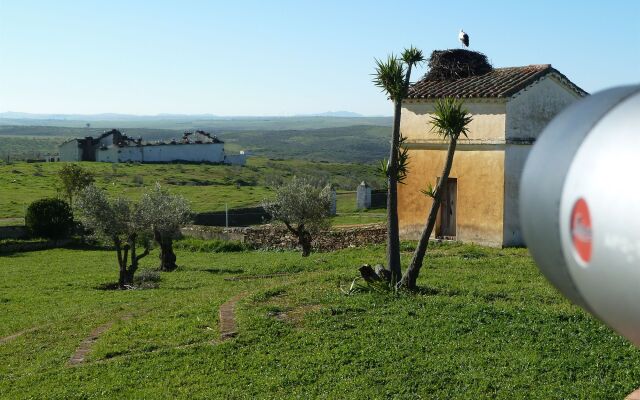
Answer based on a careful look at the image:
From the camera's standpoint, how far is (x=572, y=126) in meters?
3.52

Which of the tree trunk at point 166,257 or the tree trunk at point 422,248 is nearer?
the tree trunk at point 422,248

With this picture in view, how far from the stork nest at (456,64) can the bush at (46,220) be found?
24.2 meters

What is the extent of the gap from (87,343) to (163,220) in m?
→ 17.3

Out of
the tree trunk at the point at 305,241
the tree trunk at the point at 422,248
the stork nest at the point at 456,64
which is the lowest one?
the tree trunk at the point at 305,241

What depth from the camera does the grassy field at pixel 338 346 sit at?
11.3 m

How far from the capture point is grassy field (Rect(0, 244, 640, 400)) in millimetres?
11281

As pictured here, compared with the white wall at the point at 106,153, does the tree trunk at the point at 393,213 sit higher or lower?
higher

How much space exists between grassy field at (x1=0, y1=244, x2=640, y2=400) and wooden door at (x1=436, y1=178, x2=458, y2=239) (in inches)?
273

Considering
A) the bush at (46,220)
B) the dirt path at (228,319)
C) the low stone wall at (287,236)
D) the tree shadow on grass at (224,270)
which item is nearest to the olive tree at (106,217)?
the tree shadow on grass at (224,270)

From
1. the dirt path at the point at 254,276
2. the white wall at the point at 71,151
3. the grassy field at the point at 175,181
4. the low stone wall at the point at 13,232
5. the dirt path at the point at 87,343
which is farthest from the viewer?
the white wall at the point at 71,151

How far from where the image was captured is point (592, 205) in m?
3.26

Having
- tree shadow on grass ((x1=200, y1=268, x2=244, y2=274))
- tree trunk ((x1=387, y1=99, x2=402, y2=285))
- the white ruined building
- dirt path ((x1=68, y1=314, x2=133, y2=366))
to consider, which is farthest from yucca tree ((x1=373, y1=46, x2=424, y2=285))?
the white ruined building

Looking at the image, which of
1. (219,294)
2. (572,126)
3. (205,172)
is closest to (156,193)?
(219,294)

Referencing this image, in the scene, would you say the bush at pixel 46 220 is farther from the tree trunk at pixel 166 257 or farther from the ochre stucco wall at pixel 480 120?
the ochre stucco wall at pixel 480 120
